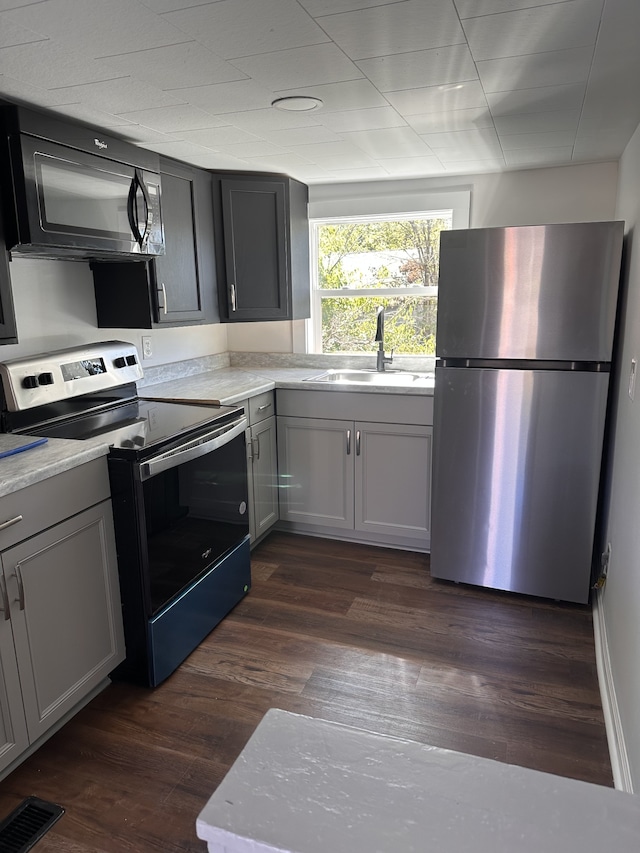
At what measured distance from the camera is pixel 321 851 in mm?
458

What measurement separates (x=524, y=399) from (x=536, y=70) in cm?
123

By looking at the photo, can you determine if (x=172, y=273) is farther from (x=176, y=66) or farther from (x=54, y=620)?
(x=54, y=620)

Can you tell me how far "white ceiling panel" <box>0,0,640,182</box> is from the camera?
1.38 m

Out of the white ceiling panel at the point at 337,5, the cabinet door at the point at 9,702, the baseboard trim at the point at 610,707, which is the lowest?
the baseboard trim at the point at 610,707

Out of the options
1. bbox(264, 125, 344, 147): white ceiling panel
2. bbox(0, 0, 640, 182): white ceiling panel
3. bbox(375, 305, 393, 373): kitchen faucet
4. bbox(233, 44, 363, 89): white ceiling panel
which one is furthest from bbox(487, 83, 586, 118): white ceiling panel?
bbox(375, 305, 393, 373): kitchen faucet

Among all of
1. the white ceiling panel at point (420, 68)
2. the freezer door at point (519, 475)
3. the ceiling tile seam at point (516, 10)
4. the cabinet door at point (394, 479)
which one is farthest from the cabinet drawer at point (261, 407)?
the ceiling tile seam at point (516, 10)

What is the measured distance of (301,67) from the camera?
170 cm

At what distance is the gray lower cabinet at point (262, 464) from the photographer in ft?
9.89

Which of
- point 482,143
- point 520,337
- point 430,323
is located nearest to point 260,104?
point 482,143

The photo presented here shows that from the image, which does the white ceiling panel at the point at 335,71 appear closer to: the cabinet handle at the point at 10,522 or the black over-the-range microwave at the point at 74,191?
the black over-the-range microwave at the point at 74,191

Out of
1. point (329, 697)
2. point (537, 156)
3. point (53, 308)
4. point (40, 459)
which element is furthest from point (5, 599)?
point (537, 156)

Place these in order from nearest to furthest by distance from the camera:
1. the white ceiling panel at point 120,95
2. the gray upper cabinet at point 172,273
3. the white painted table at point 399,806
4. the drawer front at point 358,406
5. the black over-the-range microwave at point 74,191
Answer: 1. the white painted table at point 399,806
2. the white ceiling panel at point 120,95
3. the black over-the-range microwave at point 74,191
4. the gray upper cabinet at point 172,273
5. the drawer front at point 358,406

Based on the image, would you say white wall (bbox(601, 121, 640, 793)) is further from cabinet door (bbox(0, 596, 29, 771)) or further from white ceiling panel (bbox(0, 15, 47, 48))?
white ceiling panel (bbox(0, 15, 47, 48))

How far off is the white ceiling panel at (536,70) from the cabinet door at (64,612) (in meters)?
1.80
